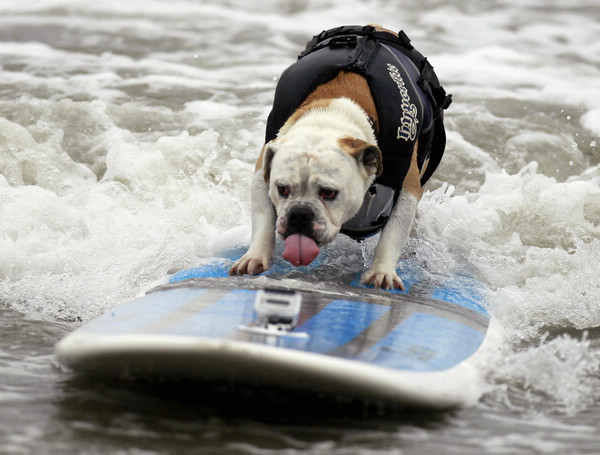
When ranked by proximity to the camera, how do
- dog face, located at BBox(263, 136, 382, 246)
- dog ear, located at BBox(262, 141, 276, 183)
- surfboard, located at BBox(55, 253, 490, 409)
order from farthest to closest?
dog ear, located at BBox(262, 141, 276, 183) → dog face, located at BBox(263, 136, 382, 246) → surfboard, located at BBox(55, 253, 490, 409)

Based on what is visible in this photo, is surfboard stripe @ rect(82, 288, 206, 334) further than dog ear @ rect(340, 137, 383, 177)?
No

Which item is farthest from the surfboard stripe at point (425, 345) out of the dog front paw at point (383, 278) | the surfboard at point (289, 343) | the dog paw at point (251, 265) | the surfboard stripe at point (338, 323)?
the dog paw at point (251, 265)

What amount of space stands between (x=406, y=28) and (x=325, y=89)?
11.6 meters

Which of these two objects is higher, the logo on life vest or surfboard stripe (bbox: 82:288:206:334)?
the logo on life vest

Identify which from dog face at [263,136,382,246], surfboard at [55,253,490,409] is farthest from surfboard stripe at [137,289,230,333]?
dog face at [263,136,382,246]

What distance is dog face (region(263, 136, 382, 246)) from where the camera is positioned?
404 cm

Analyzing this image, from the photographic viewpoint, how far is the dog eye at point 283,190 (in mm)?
4121

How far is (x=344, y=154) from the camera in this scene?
→ 411 cm

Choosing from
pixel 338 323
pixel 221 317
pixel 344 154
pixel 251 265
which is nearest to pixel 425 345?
pixel 338 323

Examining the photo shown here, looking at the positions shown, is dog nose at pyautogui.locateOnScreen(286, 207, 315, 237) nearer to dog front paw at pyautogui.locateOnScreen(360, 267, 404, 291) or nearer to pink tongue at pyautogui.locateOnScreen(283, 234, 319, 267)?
pink tongue at pyautogui.locateOnScreen(283, 234, 319, 267)

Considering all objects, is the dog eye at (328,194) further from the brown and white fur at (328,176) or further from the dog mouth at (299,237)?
the dog mouth at (299,237)

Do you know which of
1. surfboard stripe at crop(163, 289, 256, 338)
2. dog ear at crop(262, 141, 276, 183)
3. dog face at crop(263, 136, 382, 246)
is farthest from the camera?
dog ear at crop(262, 141, 276, 183)

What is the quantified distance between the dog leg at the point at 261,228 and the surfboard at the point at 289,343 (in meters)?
0.29

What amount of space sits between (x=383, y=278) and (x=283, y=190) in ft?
2.32
